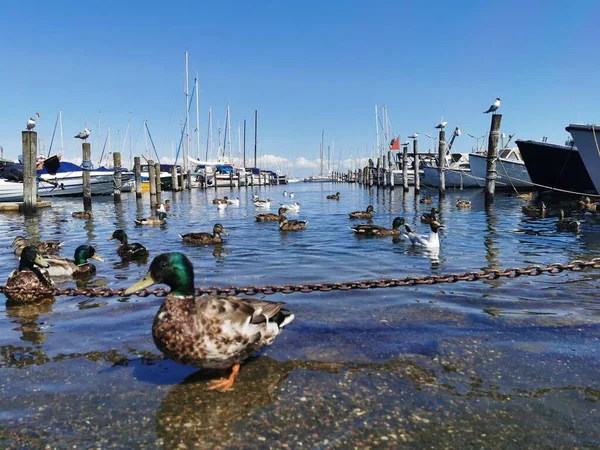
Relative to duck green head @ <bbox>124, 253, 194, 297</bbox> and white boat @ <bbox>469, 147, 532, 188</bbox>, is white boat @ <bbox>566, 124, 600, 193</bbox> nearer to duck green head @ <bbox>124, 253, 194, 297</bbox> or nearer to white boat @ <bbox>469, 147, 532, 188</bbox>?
white boat @ <bbox>469, 147, 532, 188</bbox>

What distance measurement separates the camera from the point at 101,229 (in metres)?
18.0

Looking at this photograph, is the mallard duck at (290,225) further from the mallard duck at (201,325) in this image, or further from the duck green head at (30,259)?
the mallard duck at (201,325)

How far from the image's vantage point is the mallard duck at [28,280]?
6996mm

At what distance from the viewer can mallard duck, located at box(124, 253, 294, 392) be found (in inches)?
156

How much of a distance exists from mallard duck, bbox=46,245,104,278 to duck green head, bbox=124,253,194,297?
18.7 ft

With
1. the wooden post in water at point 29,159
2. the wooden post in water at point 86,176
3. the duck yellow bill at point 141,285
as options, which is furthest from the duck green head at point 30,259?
the wooden post in water at point 86,176

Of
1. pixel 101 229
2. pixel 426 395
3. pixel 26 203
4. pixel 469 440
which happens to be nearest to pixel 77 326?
pixel 426 395

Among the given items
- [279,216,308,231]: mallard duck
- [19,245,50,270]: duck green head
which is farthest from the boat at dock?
[19,245,50,270]: duck green head

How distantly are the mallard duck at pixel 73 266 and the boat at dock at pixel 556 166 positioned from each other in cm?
2792

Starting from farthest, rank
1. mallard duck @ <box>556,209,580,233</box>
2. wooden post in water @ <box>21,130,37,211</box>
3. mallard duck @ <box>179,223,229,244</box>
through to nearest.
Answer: wooden post in water @ <box>21,130,37,211</box> → mallard duck @ <box>556,209,580,233</box> → mallard duck @ <box>179,223,229,244</box>

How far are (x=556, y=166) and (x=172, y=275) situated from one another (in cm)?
3268

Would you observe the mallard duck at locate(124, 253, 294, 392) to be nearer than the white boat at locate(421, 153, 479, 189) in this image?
Yes

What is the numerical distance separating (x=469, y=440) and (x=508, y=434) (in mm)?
310

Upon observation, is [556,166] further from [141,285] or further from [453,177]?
[141,285]
